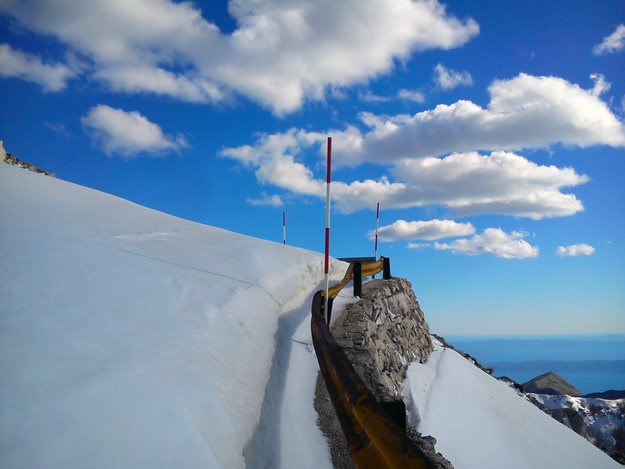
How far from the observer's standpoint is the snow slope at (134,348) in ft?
6.86

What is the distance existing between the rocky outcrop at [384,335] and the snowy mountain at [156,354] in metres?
0.56

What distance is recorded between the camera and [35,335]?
2.69 m

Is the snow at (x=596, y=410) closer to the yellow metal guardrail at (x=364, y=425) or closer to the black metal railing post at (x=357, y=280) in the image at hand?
the black metal railing post at (x=357, y=280)

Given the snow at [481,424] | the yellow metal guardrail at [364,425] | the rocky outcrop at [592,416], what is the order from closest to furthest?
the yellow metal guardrail at [364,425] < the snow at [481,424] < the rocky outcrop at [592,416]

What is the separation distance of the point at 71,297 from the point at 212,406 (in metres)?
1.54

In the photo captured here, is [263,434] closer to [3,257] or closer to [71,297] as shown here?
[71,297]

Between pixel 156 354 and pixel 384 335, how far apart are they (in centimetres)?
567

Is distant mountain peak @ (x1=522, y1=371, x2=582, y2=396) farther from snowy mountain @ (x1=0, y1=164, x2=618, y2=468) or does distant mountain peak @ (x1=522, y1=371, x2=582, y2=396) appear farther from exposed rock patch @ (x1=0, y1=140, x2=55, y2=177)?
exposed rock patch @ (x1=0, y1=140, x2=55, y2=177)

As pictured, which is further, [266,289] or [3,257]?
[266,289]

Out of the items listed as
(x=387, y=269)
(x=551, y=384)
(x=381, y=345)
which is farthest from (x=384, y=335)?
(x=551, y=384)

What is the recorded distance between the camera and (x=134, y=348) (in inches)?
111

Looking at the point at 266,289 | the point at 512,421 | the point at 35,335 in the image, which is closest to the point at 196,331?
the point at 35,335

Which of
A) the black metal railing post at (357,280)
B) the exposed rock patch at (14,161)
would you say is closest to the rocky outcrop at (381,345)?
the black metal railing post at (357,280)

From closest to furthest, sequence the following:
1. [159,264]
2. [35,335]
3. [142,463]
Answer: [142,463] < [35,335] < [159,264]
